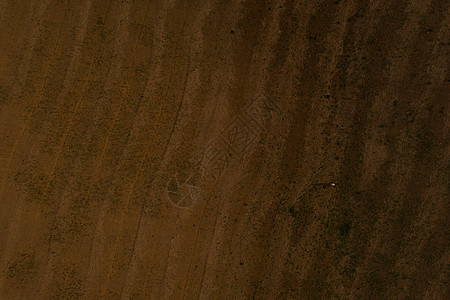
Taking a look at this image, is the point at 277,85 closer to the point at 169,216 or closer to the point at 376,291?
the point at 169,216

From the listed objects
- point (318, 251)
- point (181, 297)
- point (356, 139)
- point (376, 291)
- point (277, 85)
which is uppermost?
point (277, 85)

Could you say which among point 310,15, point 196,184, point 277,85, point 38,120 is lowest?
point 196,184

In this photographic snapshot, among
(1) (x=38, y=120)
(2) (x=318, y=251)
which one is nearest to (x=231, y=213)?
(2) (x=318, y=251)

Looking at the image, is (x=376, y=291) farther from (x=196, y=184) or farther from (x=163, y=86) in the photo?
(x=163, y=86)

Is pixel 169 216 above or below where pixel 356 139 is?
below

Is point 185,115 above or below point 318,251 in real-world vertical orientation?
above

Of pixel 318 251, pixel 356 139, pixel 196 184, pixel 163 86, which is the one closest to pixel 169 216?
pixel 196 184
